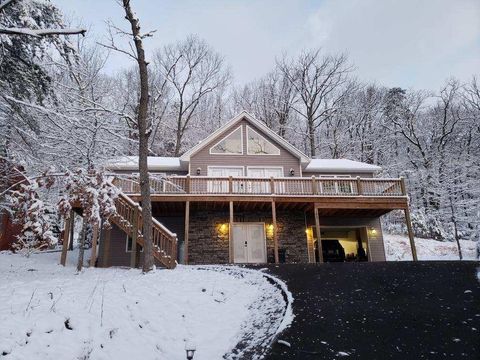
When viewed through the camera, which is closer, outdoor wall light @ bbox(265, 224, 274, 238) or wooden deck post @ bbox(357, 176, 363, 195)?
wooden deck post @ bbox(357, 176, 363, 195)

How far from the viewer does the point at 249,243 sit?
15.5 m

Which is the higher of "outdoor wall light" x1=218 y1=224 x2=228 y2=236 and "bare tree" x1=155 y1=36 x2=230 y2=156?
"bare tree" x1=155 y1=36 x2=230 y2=156

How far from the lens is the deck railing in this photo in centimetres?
1357

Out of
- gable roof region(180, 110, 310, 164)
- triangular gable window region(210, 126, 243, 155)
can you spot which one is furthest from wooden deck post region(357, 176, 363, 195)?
triangular gable window region(210, 126, 243, 155)

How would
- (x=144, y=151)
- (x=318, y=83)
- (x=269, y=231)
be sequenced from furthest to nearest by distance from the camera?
(x=318, y=83) < (x=269, y=231) < (x=144, y=151)

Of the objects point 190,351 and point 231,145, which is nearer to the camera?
point 190,351

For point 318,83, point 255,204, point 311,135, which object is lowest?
point 255,204

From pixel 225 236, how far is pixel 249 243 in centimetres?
125

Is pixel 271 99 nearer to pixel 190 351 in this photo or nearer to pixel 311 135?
pixel 311 135

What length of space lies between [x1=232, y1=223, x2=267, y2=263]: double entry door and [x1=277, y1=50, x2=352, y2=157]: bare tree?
1472cm

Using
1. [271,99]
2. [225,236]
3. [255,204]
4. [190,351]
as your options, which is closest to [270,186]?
[255,204]

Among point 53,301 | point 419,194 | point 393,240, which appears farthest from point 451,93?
point 53,301

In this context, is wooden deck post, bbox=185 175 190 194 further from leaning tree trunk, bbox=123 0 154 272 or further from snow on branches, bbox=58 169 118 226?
snow on branches, bbox=58 169 118 226

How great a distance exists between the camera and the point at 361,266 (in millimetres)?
8773
